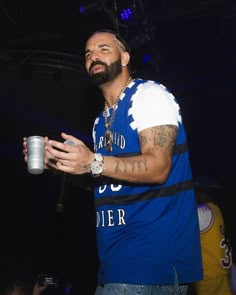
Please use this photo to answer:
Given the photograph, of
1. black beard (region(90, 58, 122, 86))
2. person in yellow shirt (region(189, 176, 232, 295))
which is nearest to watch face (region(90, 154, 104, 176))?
black beard (region(90, 58, 122, 86))

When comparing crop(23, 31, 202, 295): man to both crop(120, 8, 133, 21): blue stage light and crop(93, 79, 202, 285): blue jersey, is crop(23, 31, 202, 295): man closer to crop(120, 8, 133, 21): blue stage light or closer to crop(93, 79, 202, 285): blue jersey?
crop(93, 79, 202, 285): blue jersey

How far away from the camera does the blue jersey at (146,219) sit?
72.2 inches

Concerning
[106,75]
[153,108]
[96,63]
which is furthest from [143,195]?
[96,63]

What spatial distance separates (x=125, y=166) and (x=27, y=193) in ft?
22.8

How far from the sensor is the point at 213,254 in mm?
4312

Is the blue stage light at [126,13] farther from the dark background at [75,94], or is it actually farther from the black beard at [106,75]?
the black beard at [106,75]

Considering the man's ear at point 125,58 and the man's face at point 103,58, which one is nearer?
the man's face at point 103,58

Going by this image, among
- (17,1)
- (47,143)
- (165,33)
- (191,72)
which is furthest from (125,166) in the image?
(191,72)

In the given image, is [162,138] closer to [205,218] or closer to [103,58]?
[103,58]

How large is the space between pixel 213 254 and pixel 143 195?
8.82 feet

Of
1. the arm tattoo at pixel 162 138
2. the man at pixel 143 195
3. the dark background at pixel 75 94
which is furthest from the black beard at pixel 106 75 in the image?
the dark background at pixel 75 94

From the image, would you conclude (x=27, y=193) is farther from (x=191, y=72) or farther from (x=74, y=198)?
(x=191, y=72)

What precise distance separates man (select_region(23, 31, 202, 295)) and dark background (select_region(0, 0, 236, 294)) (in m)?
3.60

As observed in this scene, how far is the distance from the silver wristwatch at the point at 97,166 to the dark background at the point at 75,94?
397 centimetres
